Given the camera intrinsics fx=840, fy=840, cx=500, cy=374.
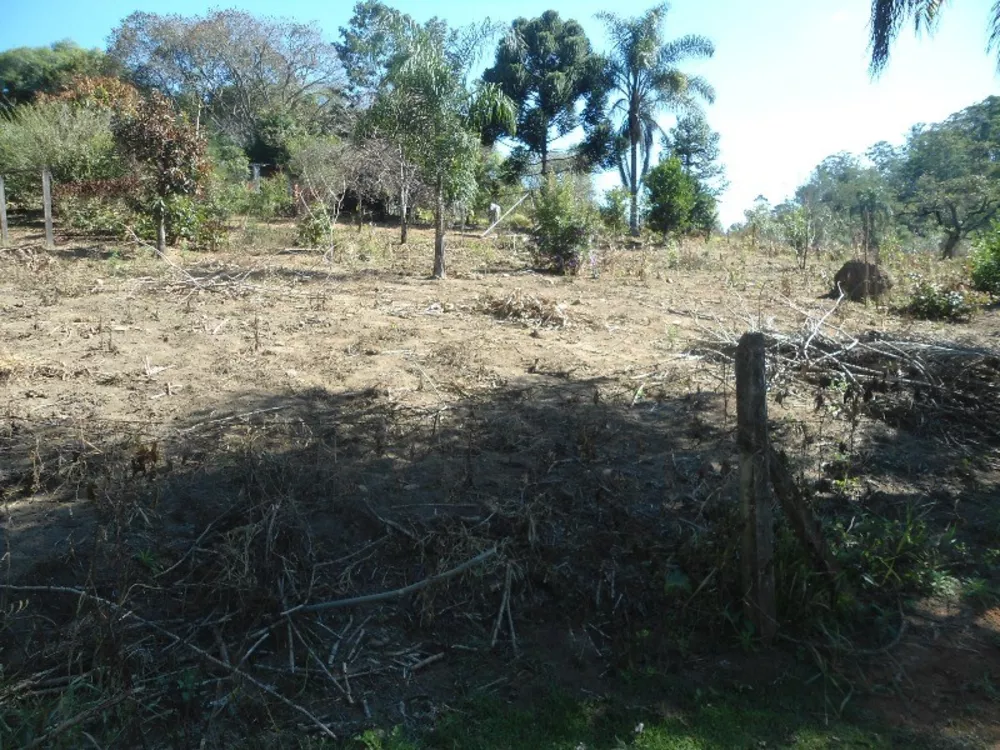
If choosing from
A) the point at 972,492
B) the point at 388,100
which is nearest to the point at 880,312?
the point at 972,492

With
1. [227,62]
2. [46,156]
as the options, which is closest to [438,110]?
[46,156]

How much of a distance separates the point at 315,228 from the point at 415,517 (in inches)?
485

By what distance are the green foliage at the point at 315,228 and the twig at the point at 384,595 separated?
1194 centimetres

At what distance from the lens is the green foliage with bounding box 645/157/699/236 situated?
73.5 feet

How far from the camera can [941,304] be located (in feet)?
36.8

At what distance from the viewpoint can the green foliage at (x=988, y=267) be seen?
12.7 m

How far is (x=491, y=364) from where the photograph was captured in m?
7.18

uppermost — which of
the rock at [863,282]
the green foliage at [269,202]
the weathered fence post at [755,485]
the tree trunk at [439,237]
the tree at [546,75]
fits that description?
the tree at [546,75]

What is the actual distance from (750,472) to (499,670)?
141cm

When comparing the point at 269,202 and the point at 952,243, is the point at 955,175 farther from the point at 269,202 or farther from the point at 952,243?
the point at 269,202

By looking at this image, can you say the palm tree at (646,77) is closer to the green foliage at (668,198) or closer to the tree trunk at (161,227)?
the green foliage at (668,198)

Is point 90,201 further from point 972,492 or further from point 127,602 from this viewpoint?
point 972,492

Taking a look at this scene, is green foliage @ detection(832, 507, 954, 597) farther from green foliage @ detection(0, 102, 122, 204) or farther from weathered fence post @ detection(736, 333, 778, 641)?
green foliage @ detection(0, 102, 122, 204)

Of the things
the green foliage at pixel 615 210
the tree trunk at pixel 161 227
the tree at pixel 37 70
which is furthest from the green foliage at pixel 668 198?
the tree at pixel 37 70
